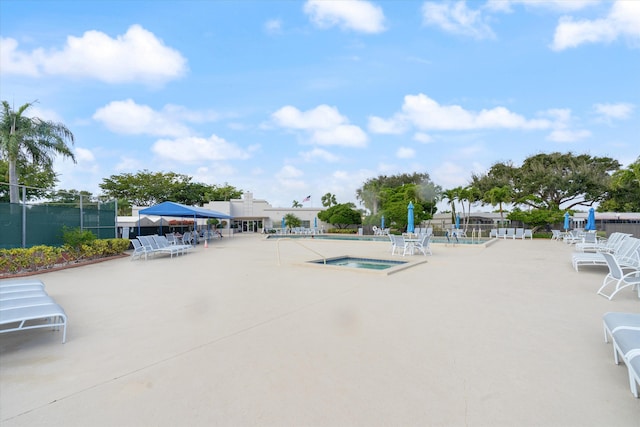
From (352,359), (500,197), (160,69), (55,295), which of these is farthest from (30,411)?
(500,197)

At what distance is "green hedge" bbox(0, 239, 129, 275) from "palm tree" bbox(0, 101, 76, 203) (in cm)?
655

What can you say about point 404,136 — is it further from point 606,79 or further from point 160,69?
point 160,69

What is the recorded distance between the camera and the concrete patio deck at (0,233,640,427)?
2.24 meters

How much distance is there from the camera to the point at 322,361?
3041 millimetres

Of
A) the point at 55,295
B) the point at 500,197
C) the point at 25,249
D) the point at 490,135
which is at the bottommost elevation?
the point at 55,295

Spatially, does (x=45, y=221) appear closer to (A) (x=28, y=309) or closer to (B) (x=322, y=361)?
(A) (x=28, y=309)

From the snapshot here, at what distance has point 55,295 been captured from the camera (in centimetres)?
589

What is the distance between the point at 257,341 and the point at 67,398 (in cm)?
166

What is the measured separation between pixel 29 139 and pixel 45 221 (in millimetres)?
7126

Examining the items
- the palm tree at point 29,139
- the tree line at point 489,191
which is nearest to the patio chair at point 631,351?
the palm tree at point 29,139

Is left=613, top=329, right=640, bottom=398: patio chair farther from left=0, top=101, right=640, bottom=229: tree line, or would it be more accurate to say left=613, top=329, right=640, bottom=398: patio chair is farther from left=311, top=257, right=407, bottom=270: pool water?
left=0, top=101, right=640, bottom=229: tree line

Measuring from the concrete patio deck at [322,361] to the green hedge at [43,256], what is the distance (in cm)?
383

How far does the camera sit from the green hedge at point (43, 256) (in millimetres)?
8117

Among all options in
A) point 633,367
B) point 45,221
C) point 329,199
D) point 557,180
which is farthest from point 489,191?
point 45,221
